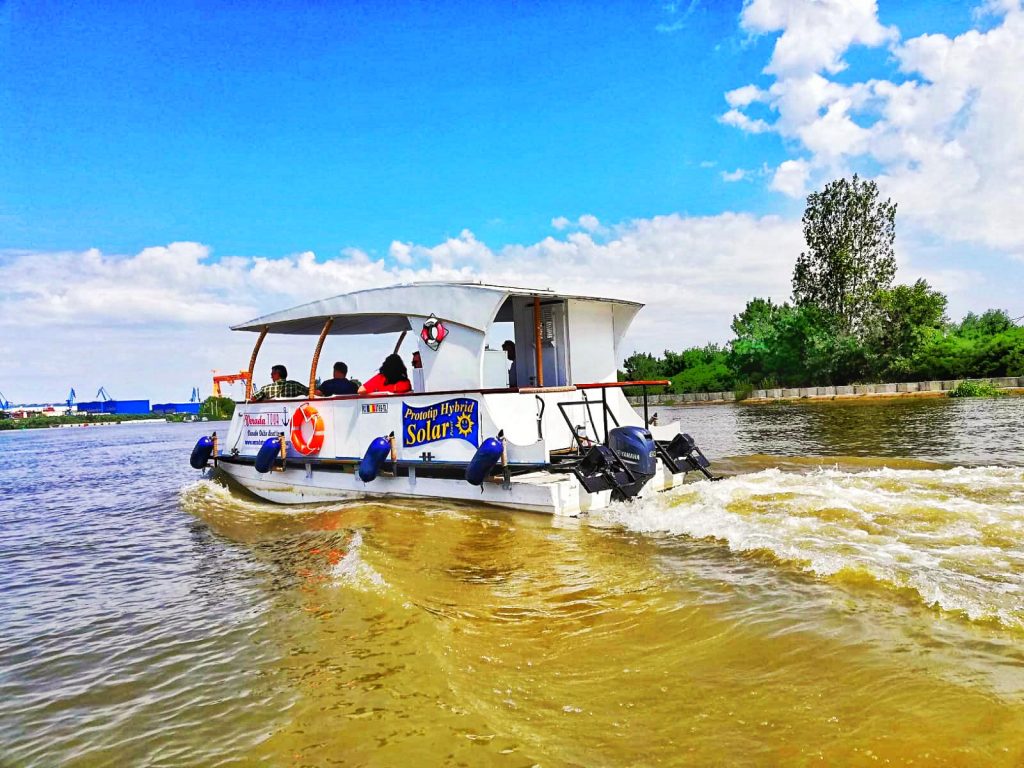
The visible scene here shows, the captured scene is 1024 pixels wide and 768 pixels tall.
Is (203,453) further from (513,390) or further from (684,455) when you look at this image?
(684,455)

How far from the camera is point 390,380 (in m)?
11.3

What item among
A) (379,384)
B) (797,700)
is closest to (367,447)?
(379,384)

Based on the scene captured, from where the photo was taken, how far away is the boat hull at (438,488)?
8.35 metres

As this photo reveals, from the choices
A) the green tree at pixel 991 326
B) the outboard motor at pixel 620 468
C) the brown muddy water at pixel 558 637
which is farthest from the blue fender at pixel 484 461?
the green tree at pixel 991 326

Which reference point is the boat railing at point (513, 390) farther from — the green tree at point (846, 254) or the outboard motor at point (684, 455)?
the green tree at point (846, 254)

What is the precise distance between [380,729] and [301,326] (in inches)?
418

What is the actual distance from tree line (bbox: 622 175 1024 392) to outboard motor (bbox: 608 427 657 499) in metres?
35.2

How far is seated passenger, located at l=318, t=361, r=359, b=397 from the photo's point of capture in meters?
12.1

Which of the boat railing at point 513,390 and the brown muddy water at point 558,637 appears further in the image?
the boat railing at point 513,390

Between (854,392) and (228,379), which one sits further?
(854,392)

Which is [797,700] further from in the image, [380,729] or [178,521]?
[178,521]

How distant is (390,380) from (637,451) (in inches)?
186

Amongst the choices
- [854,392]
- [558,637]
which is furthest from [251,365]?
[854,392]

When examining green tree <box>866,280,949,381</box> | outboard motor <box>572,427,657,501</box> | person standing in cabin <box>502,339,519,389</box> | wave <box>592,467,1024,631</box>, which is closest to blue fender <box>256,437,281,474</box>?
person standing in cabin <box>502,339,519,389</box>
